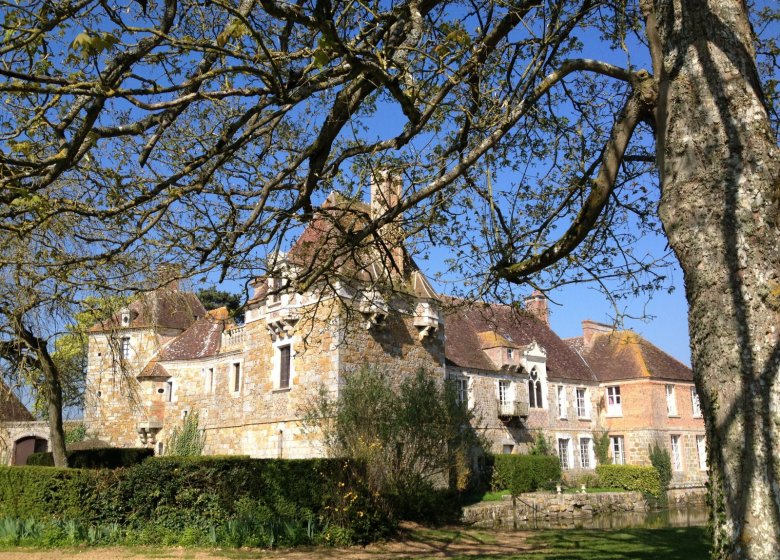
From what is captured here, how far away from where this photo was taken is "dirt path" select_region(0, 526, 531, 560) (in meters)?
10.2

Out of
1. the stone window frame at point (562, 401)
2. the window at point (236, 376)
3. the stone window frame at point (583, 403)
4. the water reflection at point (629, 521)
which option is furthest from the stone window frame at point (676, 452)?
the window at point (236, 376)

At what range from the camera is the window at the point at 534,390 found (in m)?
29.5

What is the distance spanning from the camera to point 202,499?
1220cm

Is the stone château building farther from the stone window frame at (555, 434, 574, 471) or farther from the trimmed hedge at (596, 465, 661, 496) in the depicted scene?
the trimmed hedge at (596, 465, 661, 496)

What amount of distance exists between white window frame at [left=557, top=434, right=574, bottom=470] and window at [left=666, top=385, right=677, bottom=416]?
5.25 meters

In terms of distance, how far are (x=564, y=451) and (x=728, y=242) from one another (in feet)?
93.5

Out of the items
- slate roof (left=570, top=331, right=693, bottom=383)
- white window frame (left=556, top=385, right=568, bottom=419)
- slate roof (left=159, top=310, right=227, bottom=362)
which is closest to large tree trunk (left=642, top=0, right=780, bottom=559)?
slate roof (left=159, top=310, right=227, bottom=362)

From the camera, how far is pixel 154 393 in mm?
29266

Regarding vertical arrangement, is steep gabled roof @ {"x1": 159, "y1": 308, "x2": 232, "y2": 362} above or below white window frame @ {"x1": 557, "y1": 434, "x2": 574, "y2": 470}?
above

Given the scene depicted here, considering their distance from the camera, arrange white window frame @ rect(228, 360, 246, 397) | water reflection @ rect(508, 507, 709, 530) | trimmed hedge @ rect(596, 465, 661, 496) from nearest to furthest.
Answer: water reflection @ rect(508, 507, 709, 530)
white window frame @ rect(228, 360, 246, 397)
trimmed hedge @ rect(596, 465, 661, 496)

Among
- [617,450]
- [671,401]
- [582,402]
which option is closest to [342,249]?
[582,402]

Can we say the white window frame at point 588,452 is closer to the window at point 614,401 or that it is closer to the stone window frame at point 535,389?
the window at point 614,401

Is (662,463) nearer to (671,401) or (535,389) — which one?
(671,401)

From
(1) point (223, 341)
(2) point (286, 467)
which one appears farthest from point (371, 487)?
(1) point (223, 341)
